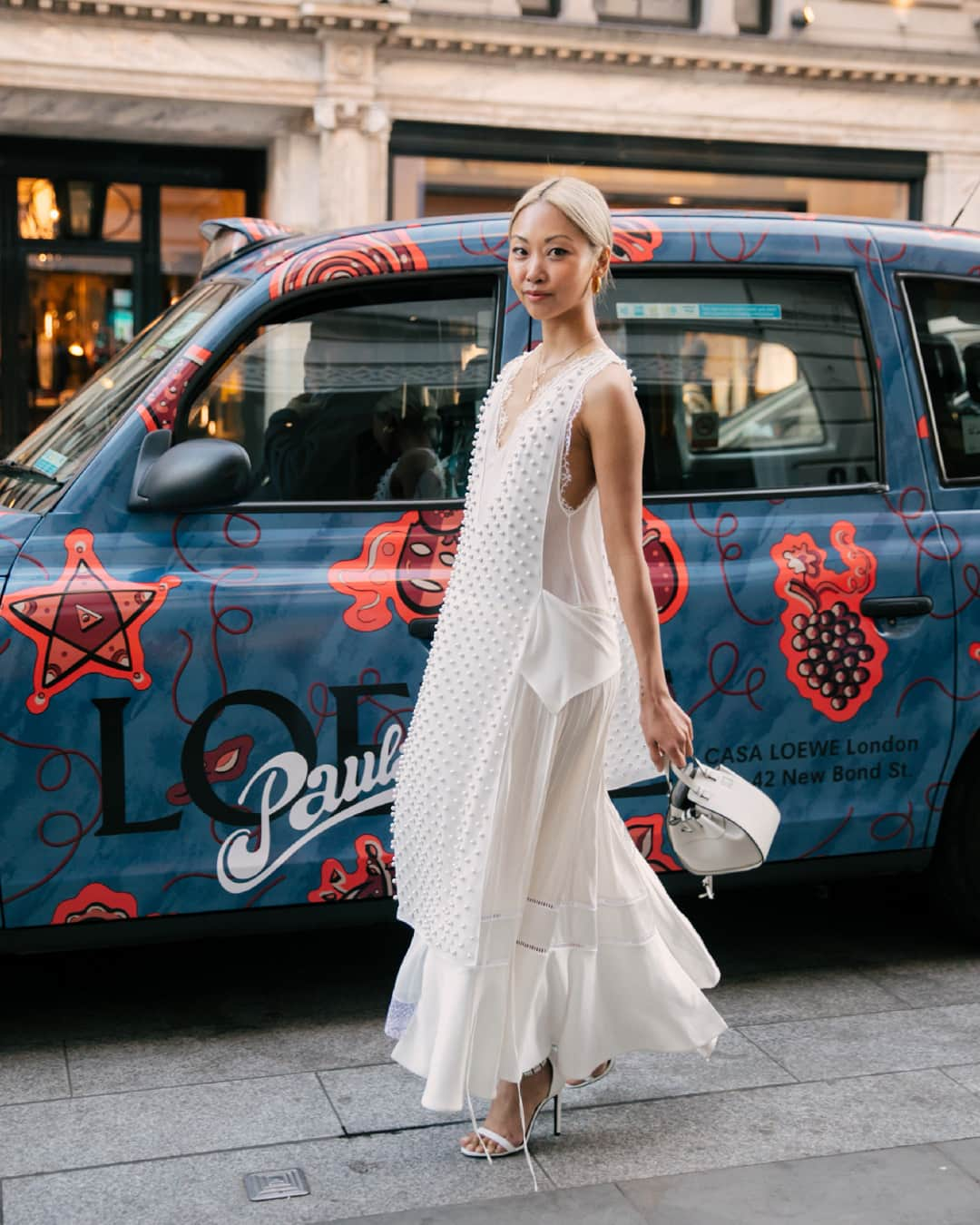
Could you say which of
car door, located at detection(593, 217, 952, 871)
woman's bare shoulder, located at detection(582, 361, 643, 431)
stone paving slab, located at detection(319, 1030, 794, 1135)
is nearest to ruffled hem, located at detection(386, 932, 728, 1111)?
stone paving slab, located at detection(319, 1030, 794, 1135)

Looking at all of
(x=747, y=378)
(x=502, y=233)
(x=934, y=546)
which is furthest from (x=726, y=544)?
(x=502, y=233)

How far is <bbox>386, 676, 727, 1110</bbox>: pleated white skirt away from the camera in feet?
9.78

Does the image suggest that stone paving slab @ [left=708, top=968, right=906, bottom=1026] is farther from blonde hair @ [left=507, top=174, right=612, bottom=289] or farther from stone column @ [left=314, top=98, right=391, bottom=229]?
stone column @ [left=314, top=98, right=391, bottom=229]

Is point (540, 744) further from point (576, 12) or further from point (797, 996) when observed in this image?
point (576, 12)

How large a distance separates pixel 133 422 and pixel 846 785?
1966 millimetres

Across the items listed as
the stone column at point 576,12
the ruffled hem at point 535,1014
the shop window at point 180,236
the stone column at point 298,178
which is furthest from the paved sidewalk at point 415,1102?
the stone column at point 576,12

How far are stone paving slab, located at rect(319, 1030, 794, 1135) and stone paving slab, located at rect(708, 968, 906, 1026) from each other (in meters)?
0.26

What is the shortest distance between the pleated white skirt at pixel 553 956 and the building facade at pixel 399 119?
1030cm

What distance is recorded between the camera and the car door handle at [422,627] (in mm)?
3729

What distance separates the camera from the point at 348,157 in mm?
12641

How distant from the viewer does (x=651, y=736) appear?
2934 millimetres

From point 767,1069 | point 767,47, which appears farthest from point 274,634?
point 767,47

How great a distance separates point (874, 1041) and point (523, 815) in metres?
1.38

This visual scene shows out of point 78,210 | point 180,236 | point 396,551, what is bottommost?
point 396,551
